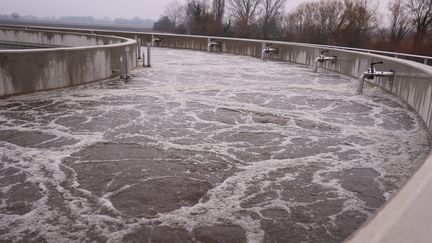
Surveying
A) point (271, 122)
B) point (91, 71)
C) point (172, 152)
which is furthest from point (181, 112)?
point (91, 71)

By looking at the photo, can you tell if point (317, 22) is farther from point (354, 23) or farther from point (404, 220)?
point (404, 220)

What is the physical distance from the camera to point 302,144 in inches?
237

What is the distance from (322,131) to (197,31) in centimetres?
5692

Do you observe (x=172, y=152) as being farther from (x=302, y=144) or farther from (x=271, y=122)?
(x=271, y=122)

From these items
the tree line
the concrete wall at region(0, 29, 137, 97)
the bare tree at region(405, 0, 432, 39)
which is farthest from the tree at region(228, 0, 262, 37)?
the concrete wall at region(0, 29, 137, 97)

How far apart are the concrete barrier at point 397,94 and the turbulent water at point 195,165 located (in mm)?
644

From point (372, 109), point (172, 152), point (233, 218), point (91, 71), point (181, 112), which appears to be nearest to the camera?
point (233, 218)

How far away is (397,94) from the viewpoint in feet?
33.1

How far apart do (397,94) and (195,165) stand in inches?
289

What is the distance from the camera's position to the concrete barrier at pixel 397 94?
5.08ft

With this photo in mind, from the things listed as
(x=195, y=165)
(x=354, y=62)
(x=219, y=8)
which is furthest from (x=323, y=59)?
(x=219, y=8)

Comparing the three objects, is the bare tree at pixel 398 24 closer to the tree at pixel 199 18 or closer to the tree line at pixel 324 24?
the tree line at pixel 324 24

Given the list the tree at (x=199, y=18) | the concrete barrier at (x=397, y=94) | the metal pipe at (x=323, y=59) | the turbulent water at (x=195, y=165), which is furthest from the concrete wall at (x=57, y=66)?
the tree at (x=199, y=18)

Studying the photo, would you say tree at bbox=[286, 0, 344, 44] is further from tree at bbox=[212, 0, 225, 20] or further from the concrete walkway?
the concrete walkway
